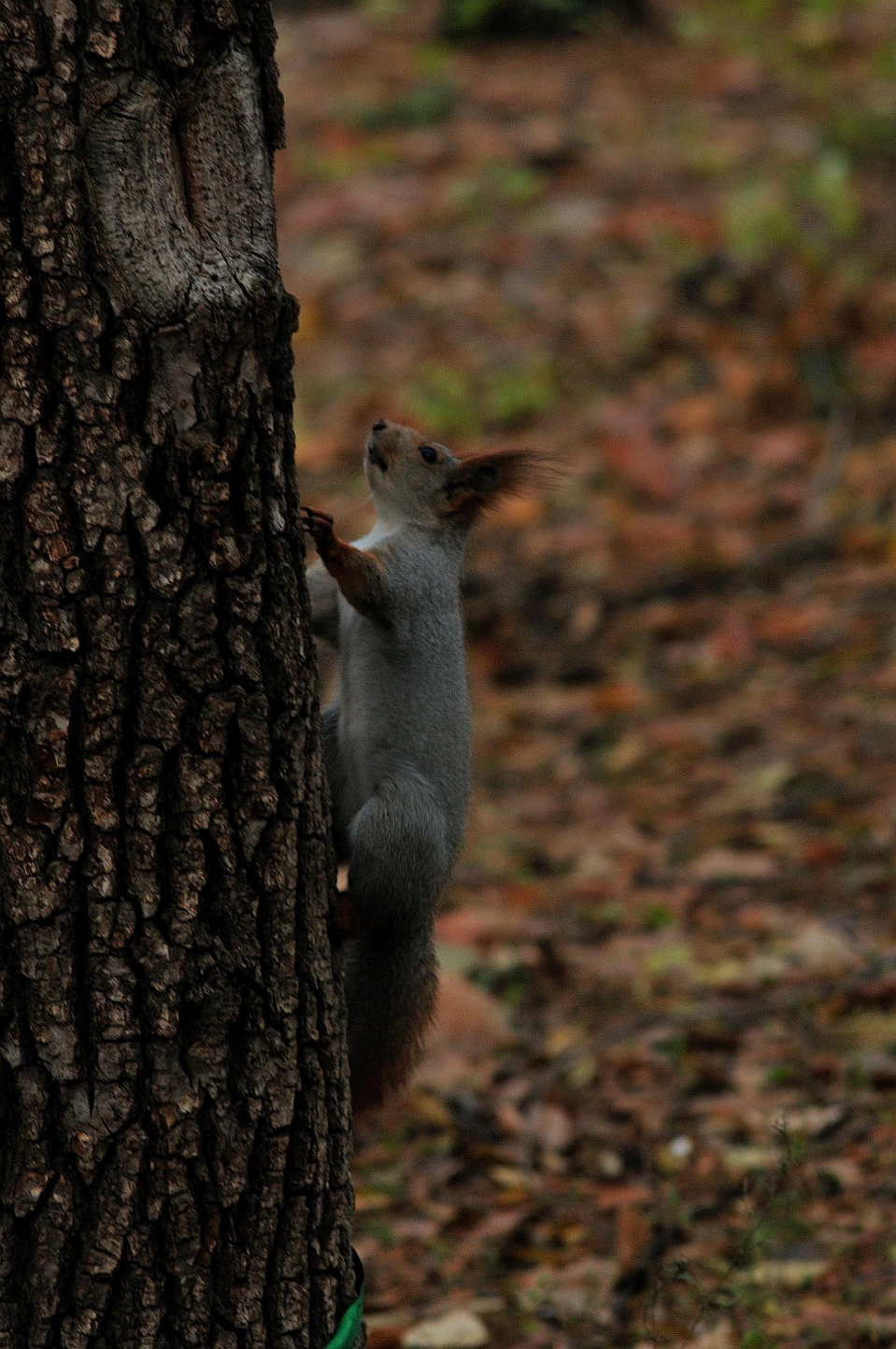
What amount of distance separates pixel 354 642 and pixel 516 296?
239 inches

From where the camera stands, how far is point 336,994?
7.20 feet

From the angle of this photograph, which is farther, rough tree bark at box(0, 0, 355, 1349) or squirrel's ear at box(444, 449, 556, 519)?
squirrel's ear at box(444, 449, 556, 519)

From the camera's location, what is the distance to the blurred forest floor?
3.42 m

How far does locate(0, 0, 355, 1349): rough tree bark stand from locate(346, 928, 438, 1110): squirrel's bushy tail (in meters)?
0.59

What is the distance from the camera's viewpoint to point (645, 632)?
6559mm

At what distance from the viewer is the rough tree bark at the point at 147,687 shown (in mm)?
1805

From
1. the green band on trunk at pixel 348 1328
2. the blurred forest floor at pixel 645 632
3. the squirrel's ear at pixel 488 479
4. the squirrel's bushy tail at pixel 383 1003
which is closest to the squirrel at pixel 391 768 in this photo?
the squirrel's bushy tail at pixel 383 1003

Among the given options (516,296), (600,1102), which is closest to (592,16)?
(516,296)

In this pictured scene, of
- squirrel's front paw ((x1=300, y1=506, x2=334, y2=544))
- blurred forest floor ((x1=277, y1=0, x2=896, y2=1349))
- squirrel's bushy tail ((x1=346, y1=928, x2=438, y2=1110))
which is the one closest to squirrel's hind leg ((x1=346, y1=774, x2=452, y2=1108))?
squirrel's bushy tail ((x1=346, y1=928, x2=438, y2=1110))

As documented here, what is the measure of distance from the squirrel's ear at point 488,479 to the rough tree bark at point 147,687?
1.00 meters

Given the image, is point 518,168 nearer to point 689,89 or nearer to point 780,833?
point 689,89

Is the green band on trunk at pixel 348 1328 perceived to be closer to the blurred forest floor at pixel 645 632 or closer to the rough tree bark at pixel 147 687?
the rough tree bark at pixel 147 687

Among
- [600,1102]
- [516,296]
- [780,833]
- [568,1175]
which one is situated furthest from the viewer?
[516,296]

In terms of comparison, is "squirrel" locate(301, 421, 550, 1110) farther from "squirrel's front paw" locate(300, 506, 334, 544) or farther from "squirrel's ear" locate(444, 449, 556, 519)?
"squirrel's ear" locate(444, 449, 556, 519)
